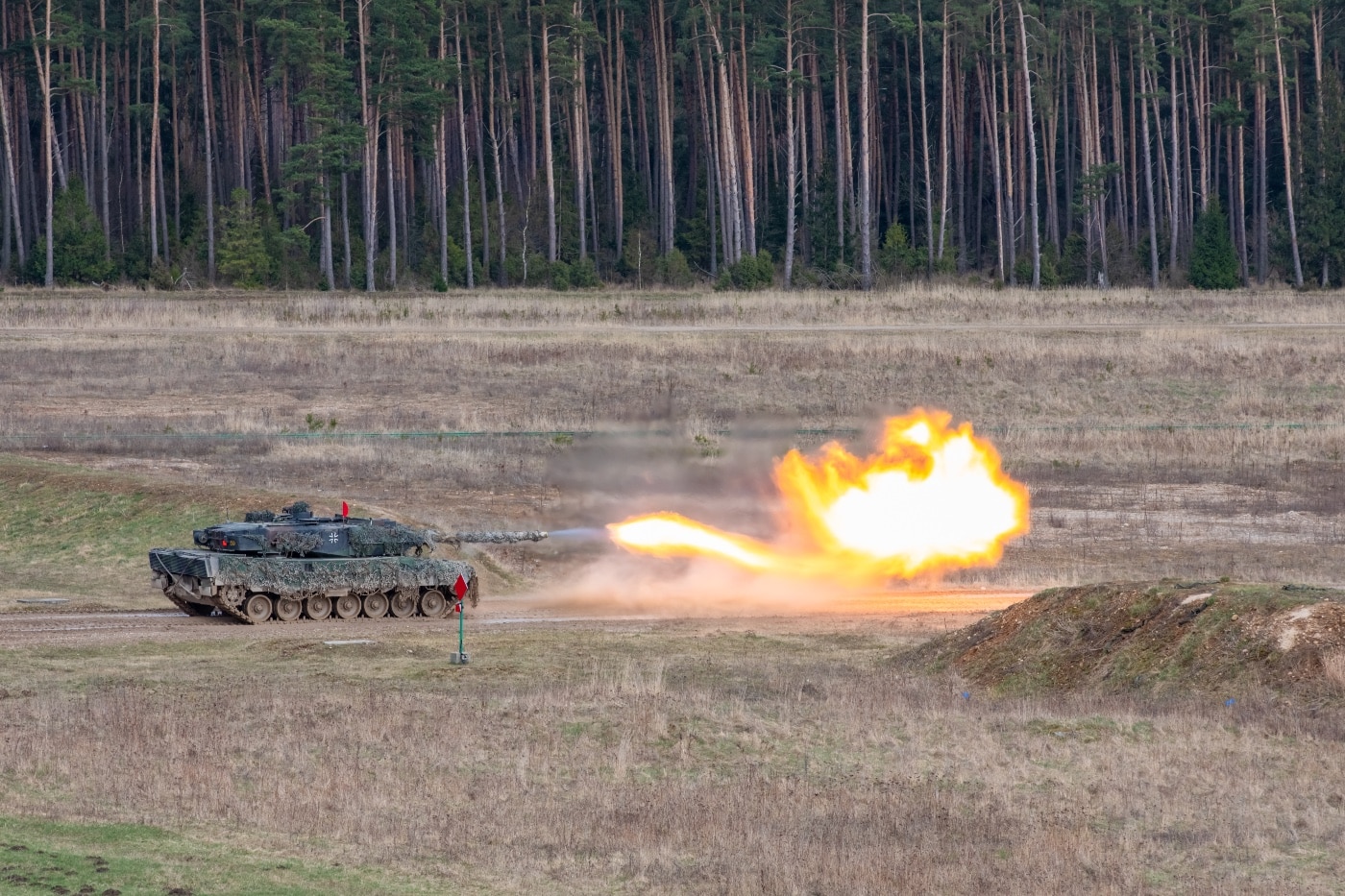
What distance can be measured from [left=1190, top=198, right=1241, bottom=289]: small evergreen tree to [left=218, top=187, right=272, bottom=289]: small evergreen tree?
43715mm

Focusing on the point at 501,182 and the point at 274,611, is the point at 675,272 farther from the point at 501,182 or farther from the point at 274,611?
the point at 274,611

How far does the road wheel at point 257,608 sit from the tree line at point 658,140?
1906 inches

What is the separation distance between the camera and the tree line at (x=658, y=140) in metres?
83.8

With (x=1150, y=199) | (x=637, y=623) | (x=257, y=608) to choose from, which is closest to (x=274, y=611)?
(x=257, y=608)

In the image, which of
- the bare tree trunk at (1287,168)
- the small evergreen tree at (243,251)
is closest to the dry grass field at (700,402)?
the small evergreen tree at (243,251)

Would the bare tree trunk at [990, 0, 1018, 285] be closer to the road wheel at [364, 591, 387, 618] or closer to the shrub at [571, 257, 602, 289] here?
the shrub at [571, 257, 602, 289]

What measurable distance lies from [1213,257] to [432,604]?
61024 mm

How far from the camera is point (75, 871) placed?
14.0 meters

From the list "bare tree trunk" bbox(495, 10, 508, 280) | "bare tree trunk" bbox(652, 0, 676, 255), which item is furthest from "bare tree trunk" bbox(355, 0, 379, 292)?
"bare tree trunk" bbox(652, 0, 676, 255)

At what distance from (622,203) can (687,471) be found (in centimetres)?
5855

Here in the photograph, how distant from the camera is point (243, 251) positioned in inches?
3201

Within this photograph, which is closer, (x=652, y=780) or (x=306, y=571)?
(x=652, y=780)

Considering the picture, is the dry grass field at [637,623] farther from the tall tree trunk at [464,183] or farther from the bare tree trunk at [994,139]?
Answer: the bare tree trunk at [994,139]

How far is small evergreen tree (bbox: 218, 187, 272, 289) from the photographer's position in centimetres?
8075
